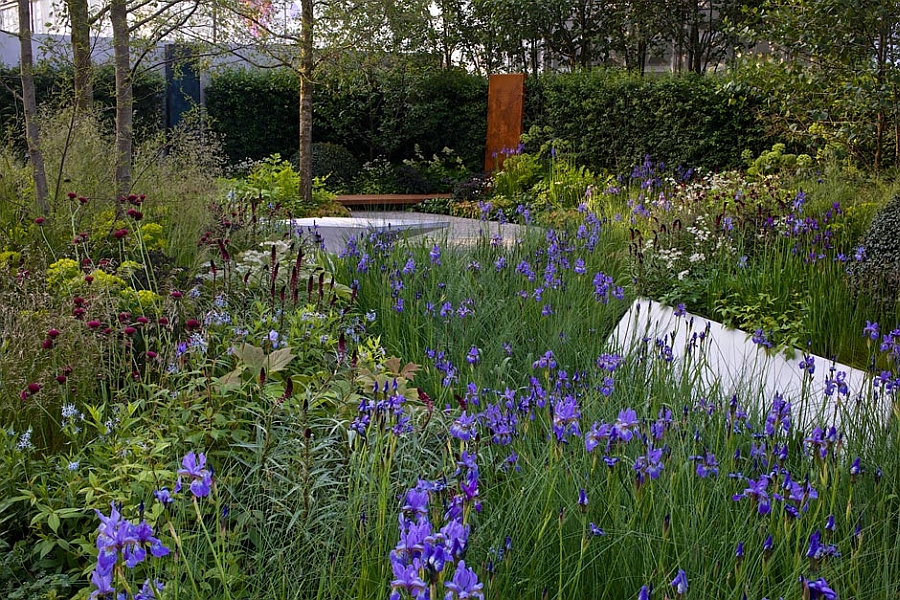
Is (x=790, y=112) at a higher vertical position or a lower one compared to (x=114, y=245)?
higher

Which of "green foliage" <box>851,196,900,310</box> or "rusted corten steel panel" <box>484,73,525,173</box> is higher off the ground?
"rusted corten steel panel" <box>484,73,525,173</box>

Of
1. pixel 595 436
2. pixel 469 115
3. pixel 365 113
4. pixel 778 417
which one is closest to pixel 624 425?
pixel 595 436

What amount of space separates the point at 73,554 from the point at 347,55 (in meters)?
9.74

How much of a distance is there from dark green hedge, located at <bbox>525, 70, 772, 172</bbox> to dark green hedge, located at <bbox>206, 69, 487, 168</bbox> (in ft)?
5.53

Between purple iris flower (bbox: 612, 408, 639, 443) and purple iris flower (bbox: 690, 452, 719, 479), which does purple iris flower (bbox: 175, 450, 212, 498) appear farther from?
purple iris flower (bbox: 690, 452, 719, 479)

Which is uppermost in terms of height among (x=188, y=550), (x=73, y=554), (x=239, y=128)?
(x=239, y=128)

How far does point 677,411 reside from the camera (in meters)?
2.55

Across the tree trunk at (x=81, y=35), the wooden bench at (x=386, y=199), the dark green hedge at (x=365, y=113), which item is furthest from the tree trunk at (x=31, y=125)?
the dark green hedge at (x=365, y=113)

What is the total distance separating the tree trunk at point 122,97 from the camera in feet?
19.5

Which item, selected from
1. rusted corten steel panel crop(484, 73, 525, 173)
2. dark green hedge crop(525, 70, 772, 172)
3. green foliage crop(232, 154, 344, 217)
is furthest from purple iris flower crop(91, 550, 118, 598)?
rusted corten steel panel crop(484, 73, 525, 173)

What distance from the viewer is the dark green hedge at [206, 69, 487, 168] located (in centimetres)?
1435

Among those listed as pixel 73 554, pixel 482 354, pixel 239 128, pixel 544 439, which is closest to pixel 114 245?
pixel 482 354

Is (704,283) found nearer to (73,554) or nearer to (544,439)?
(544,439)

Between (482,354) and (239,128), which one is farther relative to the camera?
(239,128)
